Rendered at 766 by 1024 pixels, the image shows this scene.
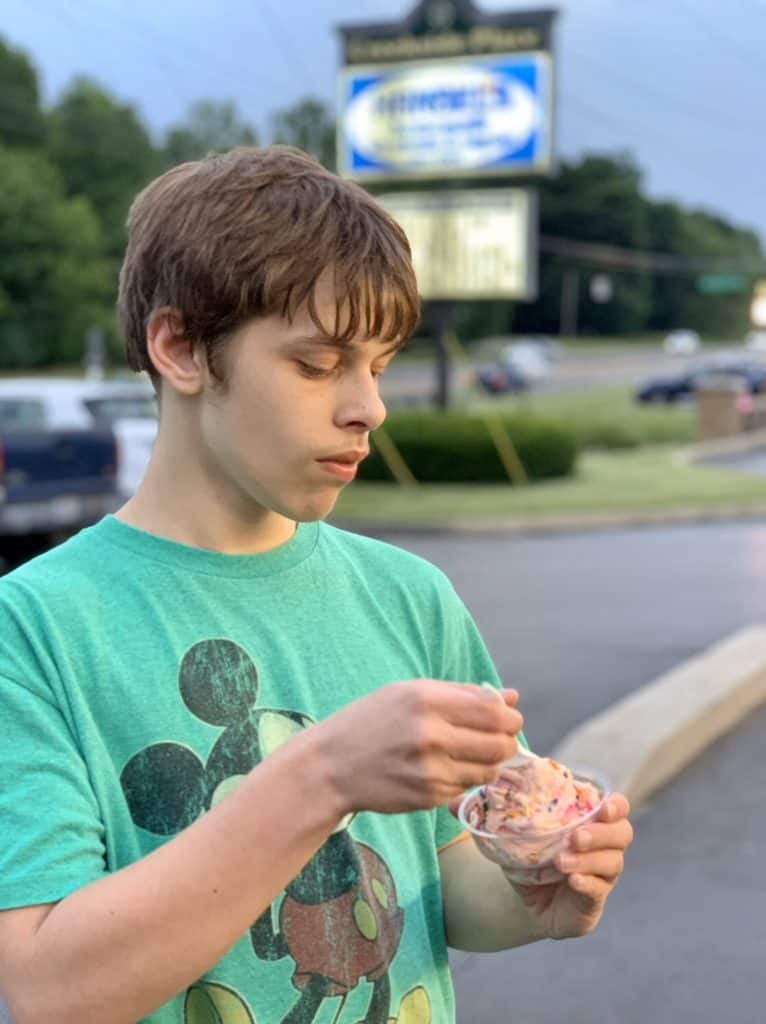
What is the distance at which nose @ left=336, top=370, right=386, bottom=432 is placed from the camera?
1518 millimetres

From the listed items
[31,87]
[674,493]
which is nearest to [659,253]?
[31,87]

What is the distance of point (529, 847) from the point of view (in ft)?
5.12

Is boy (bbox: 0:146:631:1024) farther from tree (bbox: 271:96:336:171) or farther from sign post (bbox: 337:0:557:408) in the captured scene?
tree (bbox: 271:96:336:171)

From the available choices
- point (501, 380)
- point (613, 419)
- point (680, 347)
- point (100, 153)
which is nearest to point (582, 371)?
point (501, 380)

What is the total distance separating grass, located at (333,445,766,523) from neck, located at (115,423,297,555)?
1529 cm

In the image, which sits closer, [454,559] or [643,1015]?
[643,1015]

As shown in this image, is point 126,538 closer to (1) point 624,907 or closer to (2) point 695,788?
(1) point 624,907

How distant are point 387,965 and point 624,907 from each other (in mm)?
3457

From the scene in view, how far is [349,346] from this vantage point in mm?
1515

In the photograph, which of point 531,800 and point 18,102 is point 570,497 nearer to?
point 531,800

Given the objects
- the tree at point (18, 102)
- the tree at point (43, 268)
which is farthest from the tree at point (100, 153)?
the tree at point (43, 268)

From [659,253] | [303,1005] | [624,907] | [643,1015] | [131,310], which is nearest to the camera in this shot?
[303,1005]

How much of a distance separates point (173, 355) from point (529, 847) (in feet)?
2.22

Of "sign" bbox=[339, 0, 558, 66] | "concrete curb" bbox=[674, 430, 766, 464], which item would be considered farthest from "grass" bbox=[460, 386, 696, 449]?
"sign" bbox=[339, 0, 558, 66]
